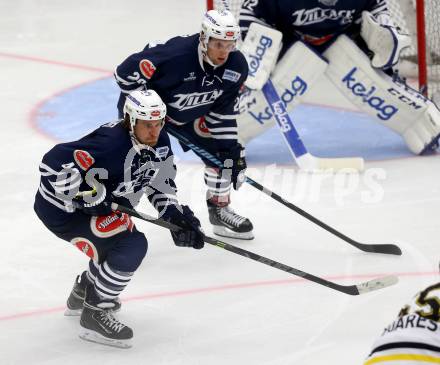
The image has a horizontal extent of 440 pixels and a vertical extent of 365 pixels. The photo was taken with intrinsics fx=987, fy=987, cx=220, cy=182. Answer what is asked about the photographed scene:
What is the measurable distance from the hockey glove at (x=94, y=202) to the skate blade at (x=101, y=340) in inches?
16.7

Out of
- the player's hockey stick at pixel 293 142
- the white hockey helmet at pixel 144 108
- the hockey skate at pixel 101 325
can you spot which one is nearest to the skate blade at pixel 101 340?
the hockey skate at pixel 101 325

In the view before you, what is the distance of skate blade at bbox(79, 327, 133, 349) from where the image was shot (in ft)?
10.9

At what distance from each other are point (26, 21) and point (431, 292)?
7.26 meters

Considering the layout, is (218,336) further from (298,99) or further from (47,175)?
(298,99)

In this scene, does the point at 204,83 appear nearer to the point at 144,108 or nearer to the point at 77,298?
the point at 144,108

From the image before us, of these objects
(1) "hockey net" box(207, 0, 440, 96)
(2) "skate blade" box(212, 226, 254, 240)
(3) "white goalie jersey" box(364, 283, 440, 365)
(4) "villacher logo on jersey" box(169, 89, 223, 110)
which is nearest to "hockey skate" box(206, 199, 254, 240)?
A: (2) "skate blade" box(212, 226, 254, 240)

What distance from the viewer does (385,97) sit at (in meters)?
5.34

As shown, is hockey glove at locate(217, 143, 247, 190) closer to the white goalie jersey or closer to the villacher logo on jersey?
the villacher logo on jersey

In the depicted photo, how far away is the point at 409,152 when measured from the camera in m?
5.46

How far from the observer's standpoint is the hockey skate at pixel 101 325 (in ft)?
10.9

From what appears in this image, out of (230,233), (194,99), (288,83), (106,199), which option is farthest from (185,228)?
(288,83)

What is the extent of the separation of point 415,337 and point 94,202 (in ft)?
5.63

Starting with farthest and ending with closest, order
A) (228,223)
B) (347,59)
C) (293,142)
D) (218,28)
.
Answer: (347,59), (293,142), (228,223), (218,28)

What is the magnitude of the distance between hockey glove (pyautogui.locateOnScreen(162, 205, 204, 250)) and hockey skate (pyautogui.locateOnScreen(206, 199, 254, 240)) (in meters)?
0.85
